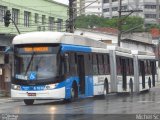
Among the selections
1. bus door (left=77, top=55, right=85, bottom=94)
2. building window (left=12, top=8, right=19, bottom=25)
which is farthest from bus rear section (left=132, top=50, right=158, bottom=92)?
building window (left=12, top=8, right=19, bottom=25)

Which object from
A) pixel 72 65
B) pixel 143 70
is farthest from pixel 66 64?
pixel 143 70

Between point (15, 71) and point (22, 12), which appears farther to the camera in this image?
point (22, 12)

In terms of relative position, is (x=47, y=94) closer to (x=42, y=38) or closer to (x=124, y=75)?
(x=42, y=38)

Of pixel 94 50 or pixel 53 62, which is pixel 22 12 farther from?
pixel 53 62

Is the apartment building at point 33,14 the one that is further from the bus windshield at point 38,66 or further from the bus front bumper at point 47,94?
the bus front bumper at point 47,94

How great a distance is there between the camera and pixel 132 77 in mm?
42250

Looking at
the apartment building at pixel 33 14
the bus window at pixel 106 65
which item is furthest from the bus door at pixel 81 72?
the apartment building at pixel 33 14

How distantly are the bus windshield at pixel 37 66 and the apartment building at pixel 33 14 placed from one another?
23752mm

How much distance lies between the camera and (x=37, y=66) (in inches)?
1070

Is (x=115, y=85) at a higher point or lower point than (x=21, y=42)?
lower

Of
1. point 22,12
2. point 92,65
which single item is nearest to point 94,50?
point 92,65

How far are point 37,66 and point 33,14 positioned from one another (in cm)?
3200

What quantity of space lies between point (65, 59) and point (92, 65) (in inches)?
190

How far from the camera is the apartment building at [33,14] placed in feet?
173
